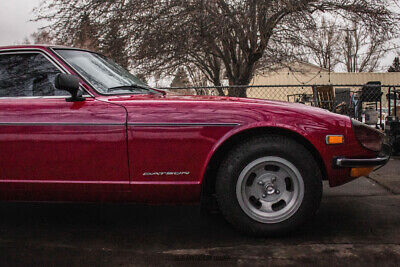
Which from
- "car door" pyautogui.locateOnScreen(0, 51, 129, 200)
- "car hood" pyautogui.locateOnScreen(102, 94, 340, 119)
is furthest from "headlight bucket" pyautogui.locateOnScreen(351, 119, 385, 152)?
"car door" pyautogui.locateOnScreen(0, 51, 129, 200)

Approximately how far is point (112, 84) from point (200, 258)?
1.51 m

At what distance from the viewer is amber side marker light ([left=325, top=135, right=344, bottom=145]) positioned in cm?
286

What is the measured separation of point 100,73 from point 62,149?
0.73 metres

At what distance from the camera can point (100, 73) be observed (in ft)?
10.8

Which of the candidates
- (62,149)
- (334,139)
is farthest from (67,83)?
(334,139)

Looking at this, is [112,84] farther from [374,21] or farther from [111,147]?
[374,21]

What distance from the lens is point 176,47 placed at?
11.2 meters

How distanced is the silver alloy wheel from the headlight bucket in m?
0.55

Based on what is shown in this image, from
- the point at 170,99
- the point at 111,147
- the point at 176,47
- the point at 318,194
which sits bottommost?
the point at 318,194

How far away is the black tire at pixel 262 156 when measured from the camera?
9.20ft

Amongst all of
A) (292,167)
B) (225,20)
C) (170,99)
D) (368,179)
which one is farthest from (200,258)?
(225,20)

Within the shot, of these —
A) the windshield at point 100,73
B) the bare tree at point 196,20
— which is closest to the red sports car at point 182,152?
the windshield at point 100,73

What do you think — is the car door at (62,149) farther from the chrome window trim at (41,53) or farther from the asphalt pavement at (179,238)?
the asphalt pavement at (179,238)

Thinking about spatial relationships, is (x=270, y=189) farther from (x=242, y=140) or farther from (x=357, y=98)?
(x=357, y=98)
